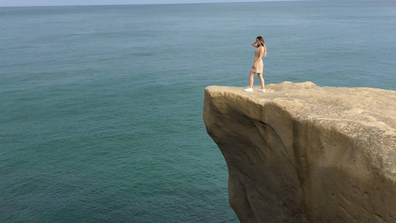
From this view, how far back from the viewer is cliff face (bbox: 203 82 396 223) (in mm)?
7855

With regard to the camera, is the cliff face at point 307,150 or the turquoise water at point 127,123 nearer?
the cliff face at point 307,150

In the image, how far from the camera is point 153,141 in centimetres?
3008

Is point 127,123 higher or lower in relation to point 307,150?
lower

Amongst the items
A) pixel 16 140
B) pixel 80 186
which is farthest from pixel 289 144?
pixel 16 140

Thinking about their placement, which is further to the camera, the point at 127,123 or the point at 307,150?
the point at 127,123

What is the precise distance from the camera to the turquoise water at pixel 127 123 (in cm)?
2157

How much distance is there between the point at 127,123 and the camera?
34062 mm

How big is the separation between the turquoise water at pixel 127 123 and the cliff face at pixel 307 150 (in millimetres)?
8809

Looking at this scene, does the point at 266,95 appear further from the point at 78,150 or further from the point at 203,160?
the point at 78,150

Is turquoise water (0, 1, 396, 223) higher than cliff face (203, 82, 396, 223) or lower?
lower

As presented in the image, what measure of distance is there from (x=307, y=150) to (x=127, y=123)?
1027 inches

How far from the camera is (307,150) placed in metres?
9.28

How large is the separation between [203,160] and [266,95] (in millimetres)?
15790

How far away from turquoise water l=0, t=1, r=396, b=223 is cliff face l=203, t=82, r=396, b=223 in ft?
28.9
